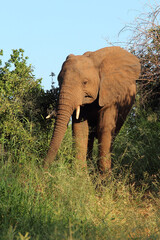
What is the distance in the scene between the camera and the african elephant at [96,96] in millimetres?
7032

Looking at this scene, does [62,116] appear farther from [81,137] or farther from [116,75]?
[116,75]

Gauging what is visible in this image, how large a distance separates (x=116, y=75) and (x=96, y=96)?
74cm

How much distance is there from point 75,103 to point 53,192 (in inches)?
100

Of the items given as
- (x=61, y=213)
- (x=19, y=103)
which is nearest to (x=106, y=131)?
(x=19, y=103)

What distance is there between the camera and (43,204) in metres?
4.54

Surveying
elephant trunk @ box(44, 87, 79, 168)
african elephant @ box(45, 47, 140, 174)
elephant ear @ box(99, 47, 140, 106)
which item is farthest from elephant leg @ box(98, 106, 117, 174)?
elephant trunk @ box(44, 87, 79, 168)

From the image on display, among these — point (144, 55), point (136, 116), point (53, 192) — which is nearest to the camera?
point (53, 192)

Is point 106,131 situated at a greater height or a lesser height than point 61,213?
greater

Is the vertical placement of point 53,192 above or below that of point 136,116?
Answer: below

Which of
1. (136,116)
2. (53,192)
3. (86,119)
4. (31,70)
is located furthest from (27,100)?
(53,192)

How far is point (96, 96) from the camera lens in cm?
747

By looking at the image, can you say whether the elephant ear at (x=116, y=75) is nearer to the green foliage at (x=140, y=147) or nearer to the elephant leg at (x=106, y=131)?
the elephant leg at (x=106, y=131)

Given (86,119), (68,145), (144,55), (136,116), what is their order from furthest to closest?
(136,116) → (144,55) → (86,119) → (68,145)

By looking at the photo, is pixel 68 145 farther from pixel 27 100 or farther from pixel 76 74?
pixel 27 100
